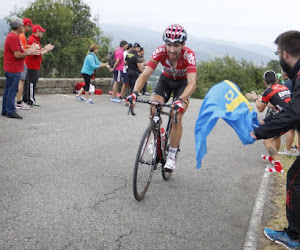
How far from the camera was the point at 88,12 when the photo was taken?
5903 cm

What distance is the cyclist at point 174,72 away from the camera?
4977 mm

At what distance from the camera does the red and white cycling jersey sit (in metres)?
5.25

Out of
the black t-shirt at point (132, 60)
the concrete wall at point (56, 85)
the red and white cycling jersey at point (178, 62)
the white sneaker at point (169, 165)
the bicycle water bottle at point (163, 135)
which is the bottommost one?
the concrete wall at point (56, 85)

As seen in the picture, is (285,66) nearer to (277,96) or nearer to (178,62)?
(178,62)

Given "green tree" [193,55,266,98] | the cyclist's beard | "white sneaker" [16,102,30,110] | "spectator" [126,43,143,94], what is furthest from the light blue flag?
"green tree" [193,55,266,98]

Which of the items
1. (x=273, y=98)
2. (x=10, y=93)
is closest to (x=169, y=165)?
(x=273, y=98)

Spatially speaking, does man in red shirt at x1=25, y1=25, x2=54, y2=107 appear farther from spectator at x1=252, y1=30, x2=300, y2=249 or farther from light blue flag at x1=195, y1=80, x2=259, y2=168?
spectator at x1=252, y1=30, x2=300, y2=249

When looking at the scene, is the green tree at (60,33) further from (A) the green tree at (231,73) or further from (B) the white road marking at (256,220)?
(B) the white road marking at (256,220)

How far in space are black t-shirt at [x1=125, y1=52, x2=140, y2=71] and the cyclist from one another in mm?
8365

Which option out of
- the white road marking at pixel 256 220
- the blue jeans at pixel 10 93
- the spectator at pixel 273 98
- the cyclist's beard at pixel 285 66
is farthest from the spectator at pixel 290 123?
the blue jeans at pixel 10 93

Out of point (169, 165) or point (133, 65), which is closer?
point (169, 165)

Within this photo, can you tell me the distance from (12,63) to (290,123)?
7.22m

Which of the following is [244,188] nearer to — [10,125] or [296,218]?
[296,218]

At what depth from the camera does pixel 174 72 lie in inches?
217
